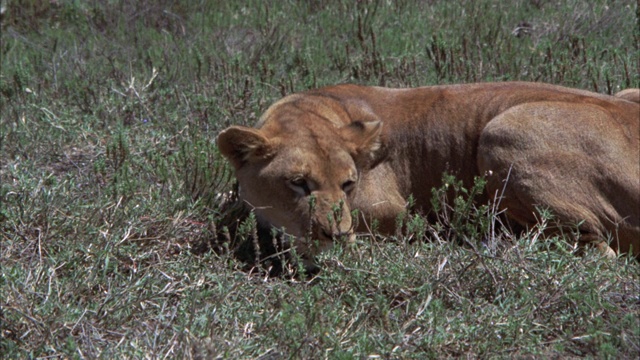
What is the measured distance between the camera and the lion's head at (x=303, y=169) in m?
5.42

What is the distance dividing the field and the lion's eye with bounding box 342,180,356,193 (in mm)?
372

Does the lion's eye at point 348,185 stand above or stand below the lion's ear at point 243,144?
below

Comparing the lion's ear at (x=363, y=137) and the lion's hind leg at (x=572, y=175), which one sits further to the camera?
the lion's ear at (x=363, y=137)

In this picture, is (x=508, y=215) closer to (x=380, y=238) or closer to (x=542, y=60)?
(x=380, y=238)

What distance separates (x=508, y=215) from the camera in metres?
5.80

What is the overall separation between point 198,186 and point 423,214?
4.59 feet

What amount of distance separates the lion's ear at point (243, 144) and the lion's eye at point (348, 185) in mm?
457

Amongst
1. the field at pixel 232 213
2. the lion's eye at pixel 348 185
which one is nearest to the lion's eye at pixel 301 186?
the lion's eye at pixel 348 185

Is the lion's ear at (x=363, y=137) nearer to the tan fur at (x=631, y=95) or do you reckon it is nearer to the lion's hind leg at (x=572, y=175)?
the lion's hind leg at (x=572, y=175)

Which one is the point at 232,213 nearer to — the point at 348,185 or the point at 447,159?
the point at 348,185

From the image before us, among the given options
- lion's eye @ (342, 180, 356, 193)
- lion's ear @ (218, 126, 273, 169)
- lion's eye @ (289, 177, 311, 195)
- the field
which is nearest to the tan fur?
the field

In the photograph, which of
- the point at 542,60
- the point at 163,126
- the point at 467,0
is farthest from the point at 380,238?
the point at 467,0

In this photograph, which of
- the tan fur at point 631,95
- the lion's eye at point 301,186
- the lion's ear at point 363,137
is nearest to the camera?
the lion's eye at point 301,186

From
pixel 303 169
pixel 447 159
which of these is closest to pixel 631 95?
pixel 447 159
